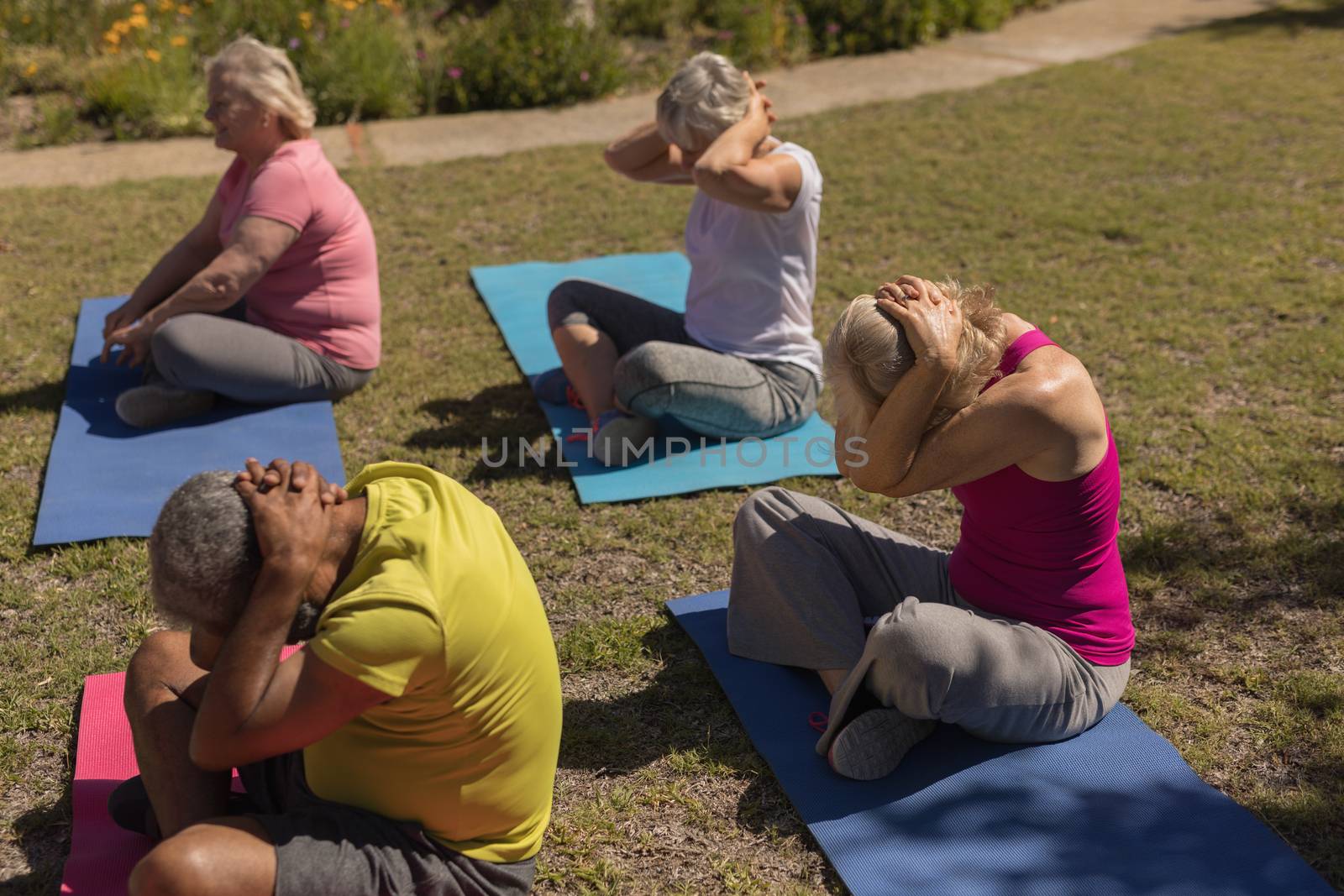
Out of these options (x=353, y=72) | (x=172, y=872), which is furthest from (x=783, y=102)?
(x=172, y=872)

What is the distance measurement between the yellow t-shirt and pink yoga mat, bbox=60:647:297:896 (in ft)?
1.92

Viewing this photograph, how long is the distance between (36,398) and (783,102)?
6.23 meters

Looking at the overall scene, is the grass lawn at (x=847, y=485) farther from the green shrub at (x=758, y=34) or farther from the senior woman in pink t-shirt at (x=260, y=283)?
the green shrub at (x=758, y=34)

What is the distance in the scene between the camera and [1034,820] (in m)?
2.71

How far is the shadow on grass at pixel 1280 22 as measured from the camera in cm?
1081

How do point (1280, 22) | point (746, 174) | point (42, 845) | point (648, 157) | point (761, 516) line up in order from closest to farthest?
point (42, 845) → point (761, 516) → point (746, 174) → point (648, 157) → point (1280, 22)

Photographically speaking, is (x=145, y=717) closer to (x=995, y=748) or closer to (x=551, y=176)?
(x=995, y=748)

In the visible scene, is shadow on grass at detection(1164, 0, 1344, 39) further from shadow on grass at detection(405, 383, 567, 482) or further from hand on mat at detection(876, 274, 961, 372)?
hand on mat at detection(876, 274, 961, 372)

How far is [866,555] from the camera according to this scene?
124 inches

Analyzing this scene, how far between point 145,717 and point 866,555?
177 centimetres

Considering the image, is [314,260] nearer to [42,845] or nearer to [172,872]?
[42,845]

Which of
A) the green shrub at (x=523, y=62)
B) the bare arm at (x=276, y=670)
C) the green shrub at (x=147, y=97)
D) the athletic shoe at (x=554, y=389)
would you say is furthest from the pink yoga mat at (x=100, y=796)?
the green shrub at (x=523, y=62)

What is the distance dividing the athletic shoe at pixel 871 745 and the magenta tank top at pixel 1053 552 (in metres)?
0.37

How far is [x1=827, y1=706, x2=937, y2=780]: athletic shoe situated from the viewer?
2.81 meters
